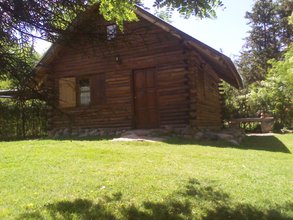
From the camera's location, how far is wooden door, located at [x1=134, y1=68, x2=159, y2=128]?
615 inches

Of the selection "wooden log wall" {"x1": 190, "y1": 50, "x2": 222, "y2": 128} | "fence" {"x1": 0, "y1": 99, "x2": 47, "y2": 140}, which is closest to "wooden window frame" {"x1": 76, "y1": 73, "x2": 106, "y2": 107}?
"fence" {"x1": 0, "y1": 99, "x2": 47, "y2": 140}

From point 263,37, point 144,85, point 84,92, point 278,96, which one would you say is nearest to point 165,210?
point 144,85

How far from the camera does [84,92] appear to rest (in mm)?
17094

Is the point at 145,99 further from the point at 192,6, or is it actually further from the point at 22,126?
the point at 192,6

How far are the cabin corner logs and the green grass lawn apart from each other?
519cm

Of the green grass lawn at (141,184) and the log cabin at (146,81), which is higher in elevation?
the log cabin at (146,81)

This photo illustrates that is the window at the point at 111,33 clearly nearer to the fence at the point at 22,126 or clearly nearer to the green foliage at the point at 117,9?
the green foliage at the point at 117,9

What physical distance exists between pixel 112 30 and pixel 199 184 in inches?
117

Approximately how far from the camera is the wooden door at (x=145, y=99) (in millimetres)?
15617

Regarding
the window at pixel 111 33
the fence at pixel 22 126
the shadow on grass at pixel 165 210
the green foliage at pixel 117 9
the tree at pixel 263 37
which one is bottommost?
the shadow on grass at pixel 165 210

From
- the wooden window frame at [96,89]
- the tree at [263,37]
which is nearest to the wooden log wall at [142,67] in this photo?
the wooden window frame at [96,89]

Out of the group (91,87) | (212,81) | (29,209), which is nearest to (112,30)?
(29,209)

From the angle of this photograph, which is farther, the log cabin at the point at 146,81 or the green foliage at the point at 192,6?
the log cabin at the point at 146,81

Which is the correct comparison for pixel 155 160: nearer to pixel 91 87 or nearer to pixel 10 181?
pixel 10 181
